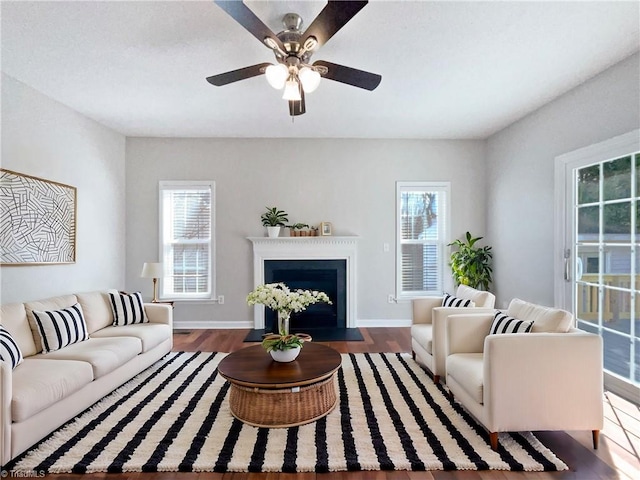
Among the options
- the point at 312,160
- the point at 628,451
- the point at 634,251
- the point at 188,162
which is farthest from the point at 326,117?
the point at 628,451

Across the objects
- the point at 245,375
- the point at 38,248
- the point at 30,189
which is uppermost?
the point at 30,189

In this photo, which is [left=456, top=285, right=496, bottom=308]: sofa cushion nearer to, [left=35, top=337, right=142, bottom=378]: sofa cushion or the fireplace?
the fireplace

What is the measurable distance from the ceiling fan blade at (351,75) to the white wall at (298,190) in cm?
270

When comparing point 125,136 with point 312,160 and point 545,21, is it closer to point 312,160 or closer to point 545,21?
point 312,160

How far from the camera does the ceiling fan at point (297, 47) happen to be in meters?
1.86

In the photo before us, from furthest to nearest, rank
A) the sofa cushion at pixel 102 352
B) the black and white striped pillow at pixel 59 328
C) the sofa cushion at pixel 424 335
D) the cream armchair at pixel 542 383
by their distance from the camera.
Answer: the sofa cushion at pixel 424 335
the black and white striped pillow at pixel 59 328
the sofa cushion at pixel 102 352
the cream armchair at pixel 542 383

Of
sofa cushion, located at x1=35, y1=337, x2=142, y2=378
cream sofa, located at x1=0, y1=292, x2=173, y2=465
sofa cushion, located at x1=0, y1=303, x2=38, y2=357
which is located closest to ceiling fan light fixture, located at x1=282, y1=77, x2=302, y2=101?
cream sofa, located at x1=0, y1=292, x2=173, y2=465

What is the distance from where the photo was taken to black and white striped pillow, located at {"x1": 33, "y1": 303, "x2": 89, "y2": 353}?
9.36 ft

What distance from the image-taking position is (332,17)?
1.90 metres

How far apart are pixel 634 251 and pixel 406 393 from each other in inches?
87.9

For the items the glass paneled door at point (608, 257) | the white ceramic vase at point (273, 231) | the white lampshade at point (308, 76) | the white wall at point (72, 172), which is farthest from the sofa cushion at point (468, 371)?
the white wall at point (72, 172)

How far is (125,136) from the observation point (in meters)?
5.13

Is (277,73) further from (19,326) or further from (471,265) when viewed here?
(471,265)

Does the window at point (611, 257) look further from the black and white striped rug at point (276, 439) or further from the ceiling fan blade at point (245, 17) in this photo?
the ceiling fan blade at point (245, 17)
